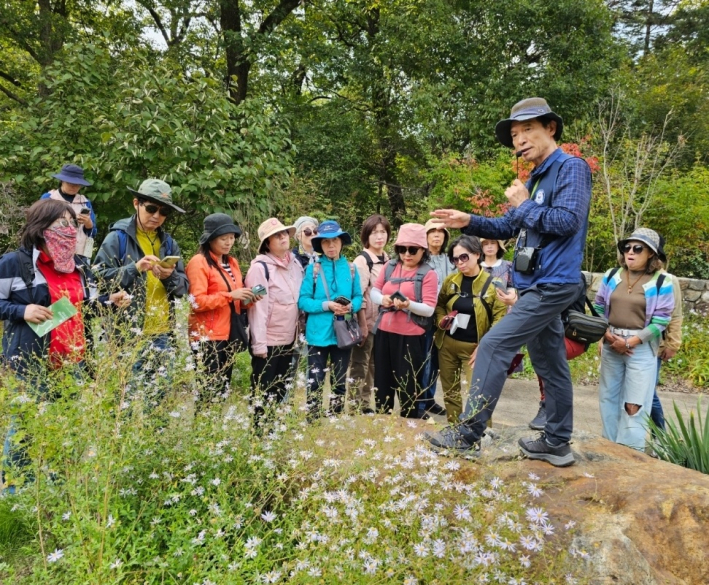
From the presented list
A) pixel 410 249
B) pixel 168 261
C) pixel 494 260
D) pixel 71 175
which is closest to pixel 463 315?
pixel 410 249

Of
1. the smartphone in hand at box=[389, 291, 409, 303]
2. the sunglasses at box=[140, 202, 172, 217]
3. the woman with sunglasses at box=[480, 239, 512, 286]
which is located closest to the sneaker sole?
the smartphone in hand at box=[389, 291, 409, 303]

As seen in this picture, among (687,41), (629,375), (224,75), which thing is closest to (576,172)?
(629,375)

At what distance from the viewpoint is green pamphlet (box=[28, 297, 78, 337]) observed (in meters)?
2.88

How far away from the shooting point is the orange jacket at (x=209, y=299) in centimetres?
369

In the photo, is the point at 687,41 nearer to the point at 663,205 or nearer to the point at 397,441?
the point at 663,205

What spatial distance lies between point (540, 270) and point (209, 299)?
7.73 feet

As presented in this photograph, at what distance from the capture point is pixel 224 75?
45.1ft

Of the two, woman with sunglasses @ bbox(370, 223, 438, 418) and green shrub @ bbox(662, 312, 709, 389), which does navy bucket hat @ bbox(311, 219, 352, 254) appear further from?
green shrub @ bbox(662, 312, 709, 389)

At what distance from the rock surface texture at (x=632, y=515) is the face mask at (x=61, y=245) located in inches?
112

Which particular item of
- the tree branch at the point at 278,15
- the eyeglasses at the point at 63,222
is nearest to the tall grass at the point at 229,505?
the eyeglasses at the point at 63,222

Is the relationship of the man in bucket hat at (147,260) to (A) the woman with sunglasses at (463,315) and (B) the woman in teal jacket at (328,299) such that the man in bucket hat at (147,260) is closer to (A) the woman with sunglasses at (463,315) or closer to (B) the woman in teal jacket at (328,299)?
(B) the woman in teal jacket at (328,299)

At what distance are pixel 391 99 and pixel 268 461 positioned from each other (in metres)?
14.3

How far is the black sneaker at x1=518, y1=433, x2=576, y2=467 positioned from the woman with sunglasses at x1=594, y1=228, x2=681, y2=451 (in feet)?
4.11

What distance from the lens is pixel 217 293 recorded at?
3.74 metres
